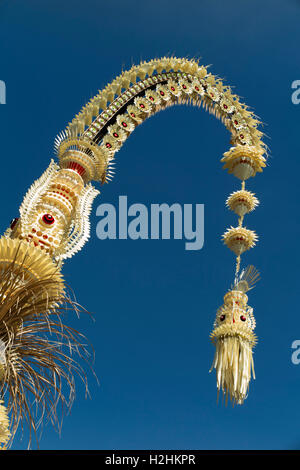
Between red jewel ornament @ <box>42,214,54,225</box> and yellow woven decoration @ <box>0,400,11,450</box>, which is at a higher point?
red jewel ornament @ <box>42,214,54,225</box>

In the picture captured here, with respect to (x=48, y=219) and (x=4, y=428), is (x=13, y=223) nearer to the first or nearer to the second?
(x=48, y=219)

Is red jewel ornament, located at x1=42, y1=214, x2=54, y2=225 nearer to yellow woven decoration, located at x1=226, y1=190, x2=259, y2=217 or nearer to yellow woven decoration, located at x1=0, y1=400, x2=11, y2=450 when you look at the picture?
yellow woven decoration, located at x1=0, y1=400, x2=11, y2=450

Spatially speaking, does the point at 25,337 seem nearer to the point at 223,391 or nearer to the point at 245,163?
the point at 223,391

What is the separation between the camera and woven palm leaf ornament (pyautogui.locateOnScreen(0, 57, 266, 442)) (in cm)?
670

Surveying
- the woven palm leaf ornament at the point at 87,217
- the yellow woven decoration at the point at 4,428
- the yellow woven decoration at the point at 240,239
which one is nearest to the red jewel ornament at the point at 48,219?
the woven palm leaf ornament at the point at 87,217

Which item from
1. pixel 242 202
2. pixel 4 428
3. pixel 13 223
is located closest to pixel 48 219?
pixel 13 223

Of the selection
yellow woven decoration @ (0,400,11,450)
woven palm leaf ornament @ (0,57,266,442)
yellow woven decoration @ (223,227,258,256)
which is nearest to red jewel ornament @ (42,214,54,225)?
woven palm leaf ornament @ (0,57,266,442)

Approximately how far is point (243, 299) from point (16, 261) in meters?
5.52

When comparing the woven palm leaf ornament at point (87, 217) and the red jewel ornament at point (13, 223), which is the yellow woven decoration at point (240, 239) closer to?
the woven palm leaf ornament at point (87, 217)
